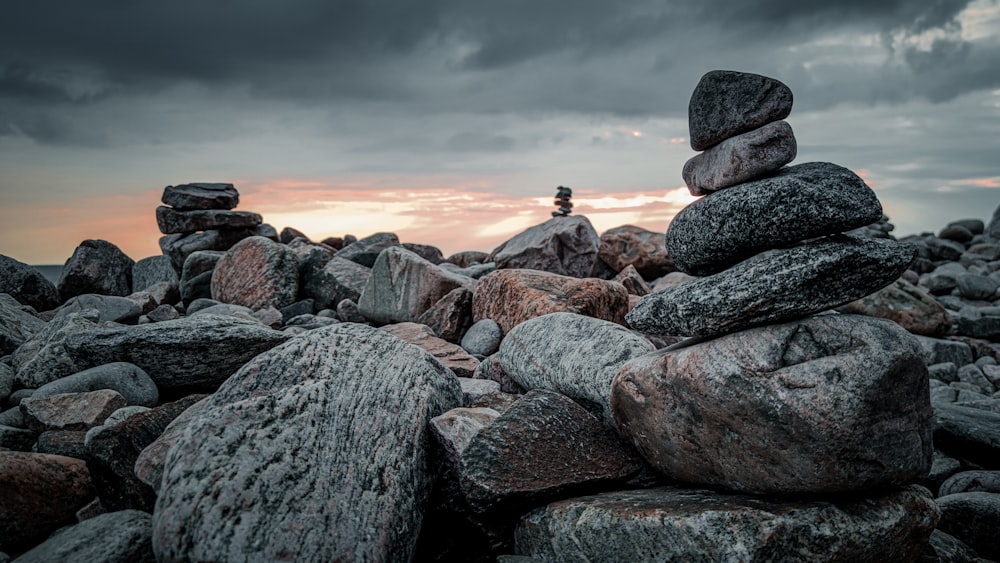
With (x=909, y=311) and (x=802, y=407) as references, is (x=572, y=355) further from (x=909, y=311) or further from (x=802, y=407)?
(x=909, y=311)

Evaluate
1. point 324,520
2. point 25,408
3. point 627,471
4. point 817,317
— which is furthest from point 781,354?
point 25,408

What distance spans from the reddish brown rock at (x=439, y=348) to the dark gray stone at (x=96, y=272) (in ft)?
38.3

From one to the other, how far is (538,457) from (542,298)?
224 inches

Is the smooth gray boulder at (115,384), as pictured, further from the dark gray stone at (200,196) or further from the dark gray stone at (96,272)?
the dark gray stone at (200,196)

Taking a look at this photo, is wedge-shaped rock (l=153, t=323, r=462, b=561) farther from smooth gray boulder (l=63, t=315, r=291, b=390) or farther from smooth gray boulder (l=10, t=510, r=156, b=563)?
smooth gray boulder (l=63, t=315, r=291, b=390)

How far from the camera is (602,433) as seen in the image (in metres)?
6.83

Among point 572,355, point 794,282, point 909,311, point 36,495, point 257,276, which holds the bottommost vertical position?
point 909,311

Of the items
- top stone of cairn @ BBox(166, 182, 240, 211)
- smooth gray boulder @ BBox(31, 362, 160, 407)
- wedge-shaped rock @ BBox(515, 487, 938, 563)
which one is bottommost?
wedge-shaped rock @ BBox(515, 487, 938, 563)

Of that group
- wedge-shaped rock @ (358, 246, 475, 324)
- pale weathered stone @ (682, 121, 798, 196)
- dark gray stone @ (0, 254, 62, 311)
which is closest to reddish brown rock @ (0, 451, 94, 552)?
pale weathered stone @ (682, 121, 798, 196)

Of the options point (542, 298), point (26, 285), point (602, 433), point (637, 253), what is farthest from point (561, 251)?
point (26, 285)

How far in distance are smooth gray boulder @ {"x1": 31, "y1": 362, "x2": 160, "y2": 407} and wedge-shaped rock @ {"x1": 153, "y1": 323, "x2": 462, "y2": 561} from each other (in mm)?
2882

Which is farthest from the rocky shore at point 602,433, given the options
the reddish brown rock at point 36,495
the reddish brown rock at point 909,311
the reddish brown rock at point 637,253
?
the reddish brown rock at point 637,253

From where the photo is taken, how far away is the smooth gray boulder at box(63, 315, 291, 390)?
28.0ft

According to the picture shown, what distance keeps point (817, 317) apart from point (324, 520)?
4360mm
